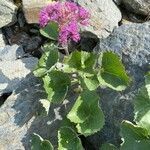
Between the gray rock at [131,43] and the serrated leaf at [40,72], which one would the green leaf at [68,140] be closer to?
the serrated leaf at [40,72]

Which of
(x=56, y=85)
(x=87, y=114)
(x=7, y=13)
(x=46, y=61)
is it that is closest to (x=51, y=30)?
(x=46, y=61)

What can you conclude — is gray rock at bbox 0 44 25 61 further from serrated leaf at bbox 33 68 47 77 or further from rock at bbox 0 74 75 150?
serrated leaf at bbox 33 68 47 77

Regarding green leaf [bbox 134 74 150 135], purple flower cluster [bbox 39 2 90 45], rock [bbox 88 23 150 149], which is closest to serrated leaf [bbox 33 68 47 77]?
purple flower cluster [bbox 39 2 90 45]

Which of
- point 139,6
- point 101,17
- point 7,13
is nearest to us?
point 101,17

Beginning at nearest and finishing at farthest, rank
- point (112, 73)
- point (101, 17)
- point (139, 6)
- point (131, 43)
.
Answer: point (112, 73), point (131, 43), point (101, 17), point (139, 6)

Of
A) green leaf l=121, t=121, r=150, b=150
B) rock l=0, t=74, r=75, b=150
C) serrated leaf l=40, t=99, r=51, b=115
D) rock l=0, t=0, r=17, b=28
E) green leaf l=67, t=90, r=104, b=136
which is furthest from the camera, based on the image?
rock l=0, t=0, r=17, b=28

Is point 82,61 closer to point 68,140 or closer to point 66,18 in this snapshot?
point 66,18
